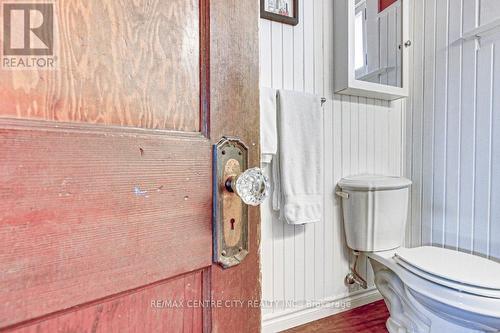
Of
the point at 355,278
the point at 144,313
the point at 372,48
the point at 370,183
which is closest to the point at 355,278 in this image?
the point at 355,278

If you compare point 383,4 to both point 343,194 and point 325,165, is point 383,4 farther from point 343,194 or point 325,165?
point 343,194

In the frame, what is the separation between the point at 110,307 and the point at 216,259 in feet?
0.52

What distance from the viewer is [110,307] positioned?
1.15 feet

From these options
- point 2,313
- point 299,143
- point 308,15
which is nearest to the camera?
point 2,313

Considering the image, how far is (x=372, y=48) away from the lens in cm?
149

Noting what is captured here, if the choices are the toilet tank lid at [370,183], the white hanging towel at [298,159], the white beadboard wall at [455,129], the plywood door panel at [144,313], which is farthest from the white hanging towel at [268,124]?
the white beadboard wall at [455,129]

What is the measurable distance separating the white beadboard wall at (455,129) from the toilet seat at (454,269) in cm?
28

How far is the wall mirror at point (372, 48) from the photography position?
1.37 meters

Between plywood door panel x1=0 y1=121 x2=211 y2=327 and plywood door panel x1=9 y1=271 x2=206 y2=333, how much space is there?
0.01m

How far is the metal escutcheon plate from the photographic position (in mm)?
448

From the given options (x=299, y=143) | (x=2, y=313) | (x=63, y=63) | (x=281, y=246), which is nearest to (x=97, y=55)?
(x=63, y=63)

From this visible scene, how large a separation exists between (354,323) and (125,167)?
4.89ft

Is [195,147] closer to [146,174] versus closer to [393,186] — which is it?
[146,174]

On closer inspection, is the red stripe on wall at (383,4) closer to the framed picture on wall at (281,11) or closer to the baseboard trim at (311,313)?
the framed picture on wall at (281,11)
